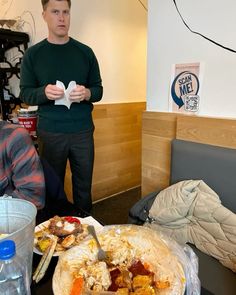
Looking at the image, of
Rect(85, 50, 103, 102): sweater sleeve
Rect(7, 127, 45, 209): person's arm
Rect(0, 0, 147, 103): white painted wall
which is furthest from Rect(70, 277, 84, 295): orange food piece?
Rect(0, 0, 147, 103): white painted wall

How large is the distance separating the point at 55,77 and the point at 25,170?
85 centimetres

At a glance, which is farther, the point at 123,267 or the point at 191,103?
the point at 191,103

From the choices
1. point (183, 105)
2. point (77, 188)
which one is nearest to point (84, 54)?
point (183, 105)

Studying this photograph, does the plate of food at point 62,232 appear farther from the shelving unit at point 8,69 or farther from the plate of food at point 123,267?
the shelving unit at point 8,69

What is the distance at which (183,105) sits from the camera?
1.54m

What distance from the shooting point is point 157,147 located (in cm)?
170

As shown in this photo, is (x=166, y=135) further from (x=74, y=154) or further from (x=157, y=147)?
(x=74, y=154)

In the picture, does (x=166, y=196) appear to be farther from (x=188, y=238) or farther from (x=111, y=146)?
(x=111, y=146)

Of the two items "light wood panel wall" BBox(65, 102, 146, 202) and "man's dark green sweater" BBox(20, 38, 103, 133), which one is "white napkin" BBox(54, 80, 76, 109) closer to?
"man's dark green sweater" BBox(20, 38, 103, 133)

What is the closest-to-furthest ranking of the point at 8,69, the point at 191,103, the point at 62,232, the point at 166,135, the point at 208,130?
the point at 62,232 → the point at 208,130 → the point at 191,103 → the point at 166,135 → the point at 8,69

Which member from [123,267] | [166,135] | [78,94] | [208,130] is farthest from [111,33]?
[123,267]

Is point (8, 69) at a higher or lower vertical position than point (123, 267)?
higher

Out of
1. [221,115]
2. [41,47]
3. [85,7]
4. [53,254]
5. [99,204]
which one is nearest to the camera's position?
[53,254]

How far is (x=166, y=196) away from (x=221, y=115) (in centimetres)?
50
